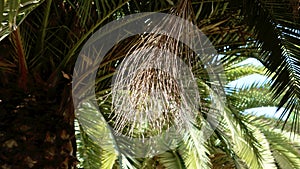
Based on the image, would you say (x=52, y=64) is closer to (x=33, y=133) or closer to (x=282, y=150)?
(x=33, y=133)

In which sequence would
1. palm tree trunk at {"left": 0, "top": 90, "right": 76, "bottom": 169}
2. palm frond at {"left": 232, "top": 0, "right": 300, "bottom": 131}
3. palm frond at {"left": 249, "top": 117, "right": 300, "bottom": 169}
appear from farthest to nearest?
palm frond at {"left": 249, "top": 117, "right": 300, "bottom": 169}
palm tree trunk at {"left": 0, "top": 90, "right": 76, "bottom": 169}
palm frond at {"left": 232, "top": 0, "right": 300, "bottom": 131}

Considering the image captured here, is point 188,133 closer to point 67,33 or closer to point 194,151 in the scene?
point 194,151

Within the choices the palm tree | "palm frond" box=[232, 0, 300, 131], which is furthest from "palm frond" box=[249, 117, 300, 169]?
"palm frond" box=[232, 0, 300, 131]

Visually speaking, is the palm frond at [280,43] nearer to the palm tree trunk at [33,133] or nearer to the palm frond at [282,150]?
the palm tree trunk at [33,133]

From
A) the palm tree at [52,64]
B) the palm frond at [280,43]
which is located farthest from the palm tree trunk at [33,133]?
the palm frond at [280,43]

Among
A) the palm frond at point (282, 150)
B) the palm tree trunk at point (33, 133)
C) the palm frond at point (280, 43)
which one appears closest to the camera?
the palm frond at point (280, 43)

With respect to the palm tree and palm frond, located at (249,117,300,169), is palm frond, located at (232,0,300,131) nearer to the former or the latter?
the palm tree

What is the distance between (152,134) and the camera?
458 centimetres

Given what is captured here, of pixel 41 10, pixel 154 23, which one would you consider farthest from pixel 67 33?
pixel 154 23

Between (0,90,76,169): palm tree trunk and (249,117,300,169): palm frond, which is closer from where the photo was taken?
(0,90,76,169): palm tree trunk

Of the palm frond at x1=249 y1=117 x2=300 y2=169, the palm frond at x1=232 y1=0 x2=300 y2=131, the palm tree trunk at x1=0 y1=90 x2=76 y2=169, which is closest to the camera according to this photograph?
the palm frond at x1=232 y1=0 x2=300 y2=131

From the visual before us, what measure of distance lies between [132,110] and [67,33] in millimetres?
1251

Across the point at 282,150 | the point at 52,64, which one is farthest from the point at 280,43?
the point at 282,150

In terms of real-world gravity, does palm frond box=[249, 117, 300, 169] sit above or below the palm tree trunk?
below
